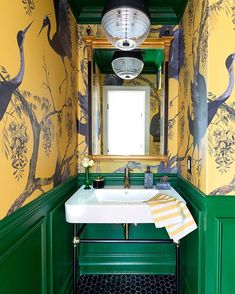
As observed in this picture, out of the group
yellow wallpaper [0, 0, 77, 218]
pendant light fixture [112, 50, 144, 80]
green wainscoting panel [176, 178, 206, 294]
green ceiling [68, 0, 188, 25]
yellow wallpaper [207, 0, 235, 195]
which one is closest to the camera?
yellow wallpaper [0, 0, 77, 218]

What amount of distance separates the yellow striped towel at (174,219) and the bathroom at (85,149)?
7 centimetres

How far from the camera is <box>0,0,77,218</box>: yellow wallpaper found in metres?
0.87

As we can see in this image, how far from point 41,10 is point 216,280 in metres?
1.81

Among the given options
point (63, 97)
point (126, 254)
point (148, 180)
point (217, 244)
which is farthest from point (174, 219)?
point (63, 97)

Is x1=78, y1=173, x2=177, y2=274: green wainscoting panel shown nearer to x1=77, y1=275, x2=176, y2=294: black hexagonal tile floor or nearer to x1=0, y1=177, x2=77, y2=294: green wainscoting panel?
x1=77, y1=275, x2=176, y2=294: black hexagonal tile floor

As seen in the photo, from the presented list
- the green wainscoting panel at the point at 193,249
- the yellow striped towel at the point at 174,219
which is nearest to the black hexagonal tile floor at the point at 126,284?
the green wainscoting panel at the point at 193,249


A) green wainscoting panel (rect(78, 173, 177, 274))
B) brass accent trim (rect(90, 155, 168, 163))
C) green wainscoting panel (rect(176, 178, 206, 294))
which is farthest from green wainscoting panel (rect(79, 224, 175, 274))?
brass accent trim (rect(90, 155, 168, 163))

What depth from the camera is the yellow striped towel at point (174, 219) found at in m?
1.34

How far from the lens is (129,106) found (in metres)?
1.88

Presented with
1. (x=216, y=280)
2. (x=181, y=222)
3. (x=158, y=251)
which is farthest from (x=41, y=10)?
(x=158, y=251)

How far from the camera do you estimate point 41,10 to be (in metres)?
1.19

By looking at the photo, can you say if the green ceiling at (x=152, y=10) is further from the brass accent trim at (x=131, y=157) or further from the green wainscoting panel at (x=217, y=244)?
the green wainscoting panel at (x=217, y=244)

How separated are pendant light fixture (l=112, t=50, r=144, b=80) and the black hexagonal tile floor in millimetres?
1752

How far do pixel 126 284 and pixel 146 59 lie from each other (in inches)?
76.1
